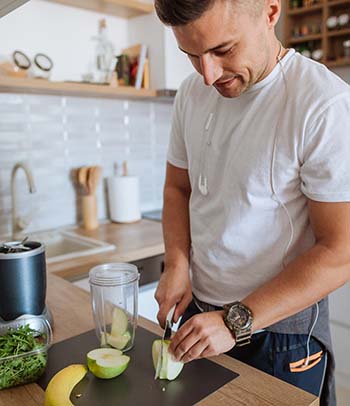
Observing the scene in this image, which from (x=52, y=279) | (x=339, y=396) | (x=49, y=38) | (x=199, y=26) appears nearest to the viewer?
(x=199, y=26)

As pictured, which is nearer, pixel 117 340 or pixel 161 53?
pixel 117 340

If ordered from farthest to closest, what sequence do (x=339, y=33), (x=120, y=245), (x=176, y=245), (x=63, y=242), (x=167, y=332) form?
(x=339, y=33)
(x=63, y=242)
(x=120, y=245)
(x=176, y=245)
(x=167, y=332)

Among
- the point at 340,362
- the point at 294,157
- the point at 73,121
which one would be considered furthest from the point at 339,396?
the point at 73,121

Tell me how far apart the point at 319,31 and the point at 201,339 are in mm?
2493

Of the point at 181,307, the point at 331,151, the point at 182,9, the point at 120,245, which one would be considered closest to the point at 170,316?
the point at 181,307

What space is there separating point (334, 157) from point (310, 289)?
0.23 meters

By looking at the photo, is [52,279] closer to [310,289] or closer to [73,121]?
[310,289]

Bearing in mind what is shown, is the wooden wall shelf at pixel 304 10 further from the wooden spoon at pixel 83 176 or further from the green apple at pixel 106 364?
the green apple at pixel 106 364

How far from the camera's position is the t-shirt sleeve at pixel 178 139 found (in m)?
1.09

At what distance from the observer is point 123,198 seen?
2168 millimetres

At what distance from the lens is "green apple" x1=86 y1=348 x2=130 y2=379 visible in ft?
2.43

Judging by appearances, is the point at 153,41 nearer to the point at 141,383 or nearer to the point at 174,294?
the point at 174,294

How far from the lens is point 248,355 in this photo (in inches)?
36.8

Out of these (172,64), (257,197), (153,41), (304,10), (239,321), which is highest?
(304,10)
